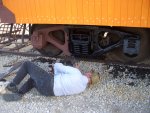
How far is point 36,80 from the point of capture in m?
6.45

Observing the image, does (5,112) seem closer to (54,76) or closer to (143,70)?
(54,76)

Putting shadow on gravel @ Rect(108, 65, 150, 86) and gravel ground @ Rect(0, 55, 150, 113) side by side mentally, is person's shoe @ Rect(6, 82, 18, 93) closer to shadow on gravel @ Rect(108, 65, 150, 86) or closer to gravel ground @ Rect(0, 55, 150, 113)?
gravel ground @ Rect(0, 55, 150, 113)

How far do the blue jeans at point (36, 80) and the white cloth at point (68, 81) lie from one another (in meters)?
0.11

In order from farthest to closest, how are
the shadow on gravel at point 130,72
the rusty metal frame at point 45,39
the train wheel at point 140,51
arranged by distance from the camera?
the rusty metal frame at point 45,39 < the train wheel at point 140,51 < the shadow on gravel at point 130,72

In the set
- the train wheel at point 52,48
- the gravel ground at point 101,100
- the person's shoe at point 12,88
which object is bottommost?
the gravel ground at point 101,100

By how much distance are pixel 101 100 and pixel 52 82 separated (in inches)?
37.3

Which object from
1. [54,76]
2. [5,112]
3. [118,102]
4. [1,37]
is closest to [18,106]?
[5,112]

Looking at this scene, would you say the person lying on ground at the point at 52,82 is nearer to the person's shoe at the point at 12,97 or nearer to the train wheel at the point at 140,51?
the person's shoe at the point at 12,97

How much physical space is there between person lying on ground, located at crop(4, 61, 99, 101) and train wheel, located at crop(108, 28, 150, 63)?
51.4 inches

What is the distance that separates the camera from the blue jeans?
6309 mm

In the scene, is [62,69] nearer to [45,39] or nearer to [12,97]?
[12,97]

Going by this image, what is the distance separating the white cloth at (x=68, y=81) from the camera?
20.5 feet

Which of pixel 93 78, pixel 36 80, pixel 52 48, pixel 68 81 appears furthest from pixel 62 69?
pixel 52 48

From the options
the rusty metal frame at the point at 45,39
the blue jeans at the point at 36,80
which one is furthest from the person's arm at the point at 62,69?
the rusty metal frame at the point at 45,39
